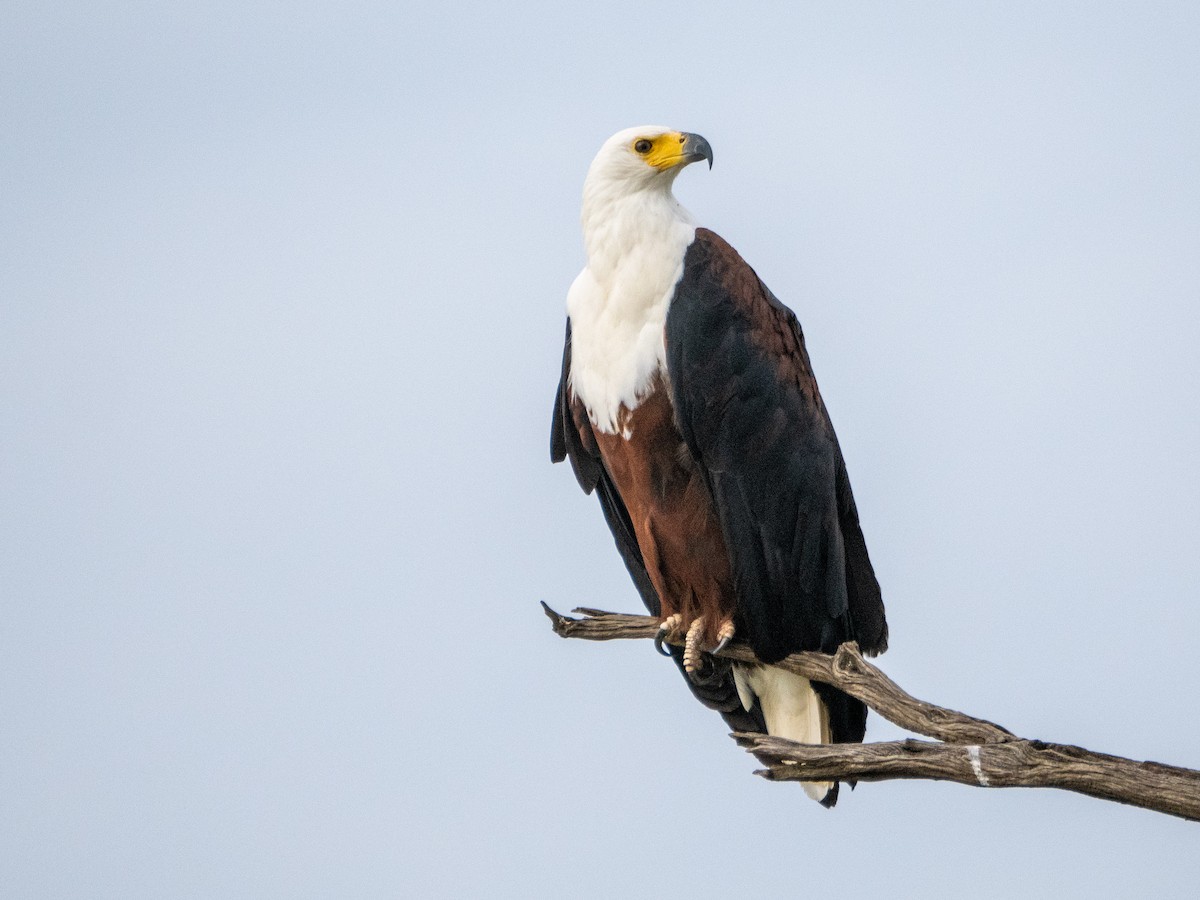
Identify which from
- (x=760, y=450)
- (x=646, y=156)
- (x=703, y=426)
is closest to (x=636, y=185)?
(x=646, y=156)

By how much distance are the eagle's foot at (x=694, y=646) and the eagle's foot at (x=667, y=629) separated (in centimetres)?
5

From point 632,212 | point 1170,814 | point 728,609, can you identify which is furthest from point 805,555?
point 1170,814

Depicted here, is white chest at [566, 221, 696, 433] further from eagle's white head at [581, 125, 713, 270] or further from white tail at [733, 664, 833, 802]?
white tail at [733, 664, 833, 802]

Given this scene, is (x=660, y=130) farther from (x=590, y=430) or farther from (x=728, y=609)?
(x=728, y=609)

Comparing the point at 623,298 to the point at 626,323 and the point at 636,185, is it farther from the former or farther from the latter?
the point at 636,185

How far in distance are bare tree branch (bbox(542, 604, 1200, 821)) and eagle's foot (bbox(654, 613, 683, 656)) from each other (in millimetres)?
863

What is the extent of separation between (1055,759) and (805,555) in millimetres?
1680

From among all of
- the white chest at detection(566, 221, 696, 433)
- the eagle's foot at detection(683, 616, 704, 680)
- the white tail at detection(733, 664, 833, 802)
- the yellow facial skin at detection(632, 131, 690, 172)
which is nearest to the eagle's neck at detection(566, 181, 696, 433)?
the white chest at detection(566, 221, 696, 433)

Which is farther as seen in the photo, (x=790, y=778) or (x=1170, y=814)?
(x=790, y=778)

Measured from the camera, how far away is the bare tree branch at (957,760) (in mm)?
4805

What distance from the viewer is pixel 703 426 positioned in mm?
6258

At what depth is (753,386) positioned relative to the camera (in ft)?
20.9

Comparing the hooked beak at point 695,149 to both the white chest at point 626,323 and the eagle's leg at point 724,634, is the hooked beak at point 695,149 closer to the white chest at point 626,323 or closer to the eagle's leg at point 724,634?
the white chest at point 626,323

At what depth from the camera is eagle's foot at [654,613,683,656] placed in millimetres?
6457
